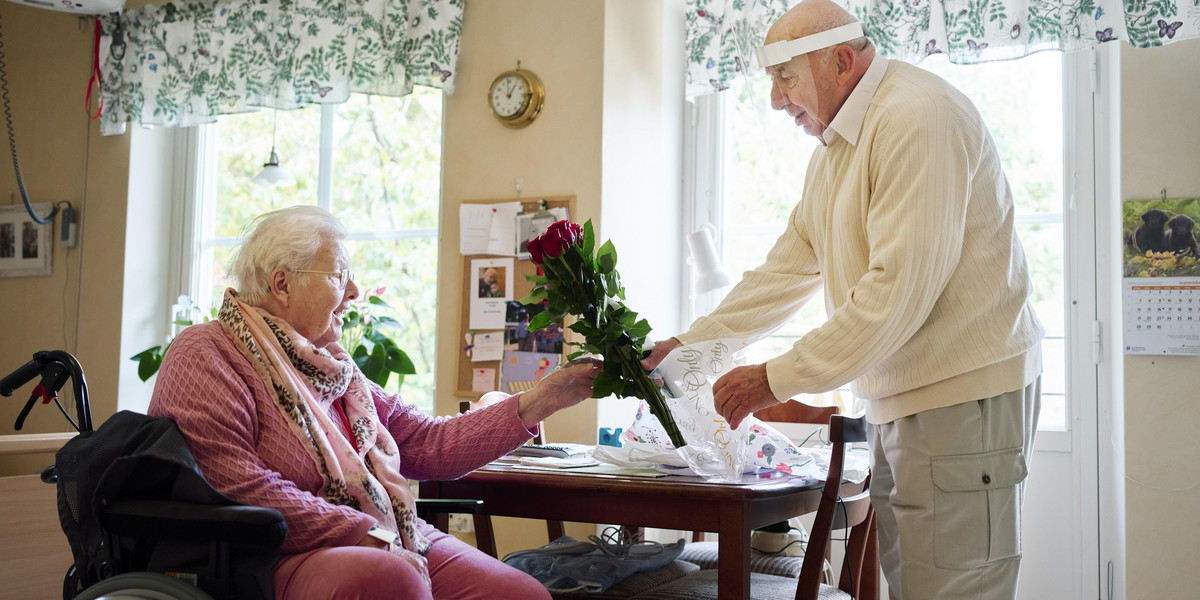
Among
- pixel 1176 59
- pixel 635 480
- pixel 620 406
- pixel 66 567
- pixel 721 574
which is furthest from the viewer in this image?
pixel 620 406

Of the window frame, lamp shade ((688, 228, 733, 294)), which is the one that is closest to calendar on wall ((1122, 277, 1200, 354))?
lamp shade ((688, 228, 733, 294))

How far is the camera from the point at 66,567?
2.25 meters

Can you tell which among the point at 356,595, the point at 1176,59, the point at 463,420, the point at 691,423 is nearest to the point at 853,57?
the point at 691,423

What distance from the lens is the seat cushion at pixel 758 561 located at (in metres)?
2.27

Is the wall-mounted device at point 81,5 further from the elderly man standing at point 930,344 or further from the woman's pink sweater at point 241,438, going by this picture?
the elderly man standing at point 930,344

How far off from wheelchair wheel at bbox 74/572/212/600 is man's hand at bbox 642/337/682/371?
3.13 feet

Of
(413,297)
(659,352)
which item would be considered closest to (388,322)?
(413,297)

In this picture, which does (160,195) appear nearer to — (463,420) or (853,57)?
(463,420)

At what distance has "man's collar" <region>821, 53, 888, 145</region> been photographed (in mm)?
1733

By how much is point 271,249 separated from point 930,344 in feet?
4.13

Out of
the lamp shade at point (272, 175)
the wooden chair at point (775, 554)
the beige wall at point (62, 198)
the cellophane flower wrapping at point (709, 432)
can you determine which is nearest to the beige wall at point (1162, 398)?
the wooden chair at point (775, 554)

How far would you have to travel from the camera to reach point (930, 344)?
1584 mm

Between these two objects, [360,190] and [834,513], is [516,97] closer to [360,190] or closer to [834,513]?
[360,190]

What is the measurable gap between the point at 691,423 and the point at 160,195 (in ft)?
11.8
